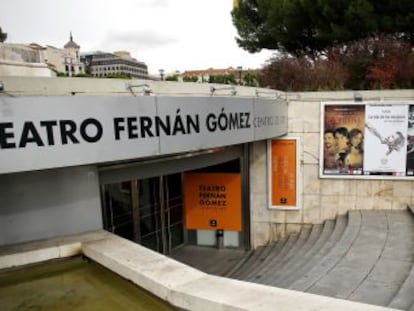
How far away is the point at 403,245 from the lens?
8.30m

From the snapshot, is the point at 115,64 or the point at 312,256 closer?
the point at 312,256

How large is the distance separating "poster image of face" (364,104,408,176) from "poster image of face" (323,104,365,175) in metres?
0.23

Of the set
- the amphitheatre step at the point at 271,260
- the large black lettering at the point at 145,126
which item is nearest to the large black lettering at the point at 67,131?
the large black lettering at the point at 145,126

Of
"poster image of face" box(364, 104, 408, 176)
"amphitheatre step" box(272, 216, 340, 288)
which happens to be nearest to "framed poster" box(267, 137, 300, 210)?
"amphitheatre step" box(272, 216, 340, 288)

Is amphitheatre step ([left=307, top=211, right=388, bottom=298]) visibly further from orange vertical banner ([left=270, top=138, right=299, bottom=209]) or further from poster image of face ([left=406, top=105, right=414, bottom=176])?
orange vertical banner ([left=270, top=138, right=299, bottom=209])

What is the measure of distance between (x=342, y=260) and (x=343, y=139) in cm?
432

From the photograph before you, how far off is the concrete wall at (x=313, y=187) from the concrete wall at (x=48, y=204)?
7.04 m

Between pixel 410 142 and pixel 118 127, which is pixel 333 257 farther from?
pixel 118 127

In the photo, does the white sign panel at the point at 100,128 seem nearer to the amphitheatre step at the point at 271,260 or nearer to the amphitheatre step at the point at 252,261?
the amphitheatre step at the point at 271,260

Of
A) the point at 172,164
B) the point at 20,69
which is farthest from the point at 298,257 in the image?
the point at 20,69

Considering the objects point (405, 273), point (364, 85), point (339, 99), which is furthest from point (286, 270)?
point (364, 85)

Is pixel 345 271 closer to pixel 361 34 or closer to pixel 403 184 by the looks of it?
pixel 403 184

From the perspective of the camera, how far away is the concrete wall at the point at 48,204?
5.03 meters

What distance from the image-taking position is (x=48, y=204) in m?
5.28
